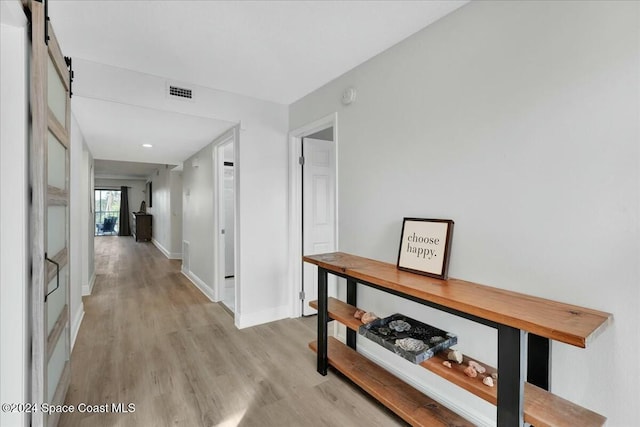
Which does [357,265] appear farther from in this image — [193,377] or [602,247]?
[193,377]

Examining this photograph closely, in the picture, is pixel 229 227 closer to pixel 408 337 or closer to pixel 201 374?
pixel 201 374

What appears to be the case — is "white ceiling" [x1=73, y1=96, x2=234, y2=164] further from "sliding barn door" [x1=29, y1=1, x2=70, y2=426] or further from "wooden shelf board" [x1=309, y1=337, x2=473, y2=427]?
"wooden shelf board" [x1=309, y1=337, x2=473, y2=427]

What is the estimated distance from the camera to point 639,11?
43.8 inches

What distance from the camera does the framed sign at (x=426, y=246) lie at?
1.71 metres

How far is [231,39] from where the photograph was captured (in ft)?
6.63

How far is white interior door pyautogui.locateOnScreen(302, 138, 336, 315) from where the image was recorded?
3373mm

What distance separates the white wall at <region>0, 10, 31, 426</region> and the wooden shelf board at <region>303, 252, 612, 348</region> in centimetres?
154

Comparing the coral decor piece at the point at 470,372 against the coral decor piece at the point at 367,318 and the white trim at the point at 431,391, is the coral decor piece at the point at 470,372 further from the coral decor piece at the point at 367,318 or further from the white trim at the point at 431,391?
the coral decor piece at the point at 367,318

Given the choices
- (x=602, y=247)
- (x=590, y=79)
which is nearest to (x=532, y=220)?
(x=602, y=247)

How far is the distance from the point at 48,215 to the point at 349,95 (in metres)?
2.08

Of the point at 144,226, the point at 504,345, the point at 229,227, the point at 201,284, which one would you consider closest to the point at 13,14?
the point at 504,345

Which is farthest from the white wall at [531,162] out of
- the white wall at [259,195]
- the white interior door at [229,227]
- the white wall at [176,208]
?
the white wall at [176,208]

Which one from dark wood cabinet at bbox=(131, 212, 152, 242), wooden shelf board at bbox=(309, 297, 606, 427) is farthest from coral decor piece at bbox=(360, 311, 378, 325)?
dark wood cabinet at bbox=(131, 212, 152, 242)

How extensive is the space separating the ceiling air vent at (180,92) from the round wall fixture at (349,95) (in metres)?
1.39
